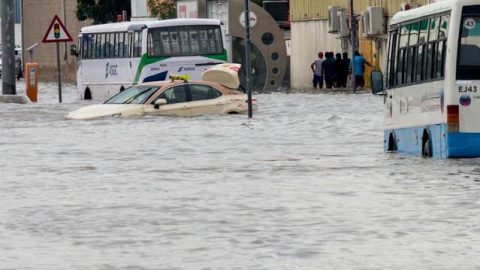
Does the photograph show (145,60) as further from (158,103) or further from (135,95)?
(158,103)

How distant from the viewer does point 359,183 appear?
2108 cm

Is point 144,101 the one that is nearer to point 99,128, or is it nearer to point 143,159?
point 99,128

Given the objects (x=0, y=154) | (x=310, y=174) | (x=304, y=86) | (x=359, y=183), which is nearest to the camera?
(x=359, y=183)

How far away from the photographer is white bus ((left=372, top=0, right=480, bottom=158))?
78.6ft

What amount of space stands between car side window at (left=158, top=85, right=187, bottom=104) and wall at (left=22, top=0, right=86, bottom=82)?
68.7 meters

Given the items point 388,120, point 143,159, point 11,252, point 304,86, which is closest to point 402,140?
point 388,120

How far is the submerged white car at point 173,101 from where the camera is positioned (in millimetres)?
41281

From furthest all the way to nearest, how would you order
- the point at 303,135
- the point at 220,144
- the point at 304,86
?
the point at 304,86, the point at 303,135, the point at 220,144

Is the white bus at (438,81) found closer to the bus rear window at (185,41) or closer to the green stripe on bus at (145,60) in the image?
the bus rear window at (185,41)

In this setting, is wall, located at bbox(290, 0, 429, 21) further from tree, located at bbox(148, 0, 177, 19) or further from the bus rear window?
tree, located at bbox(148, 0, 177, 19)

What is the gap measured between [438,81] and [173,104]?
17548 millimetres

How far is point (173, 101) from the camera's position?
41938 mm

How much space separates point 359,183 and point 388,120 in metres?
7.67

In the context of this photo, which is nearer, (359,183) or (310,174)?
(359,183)
